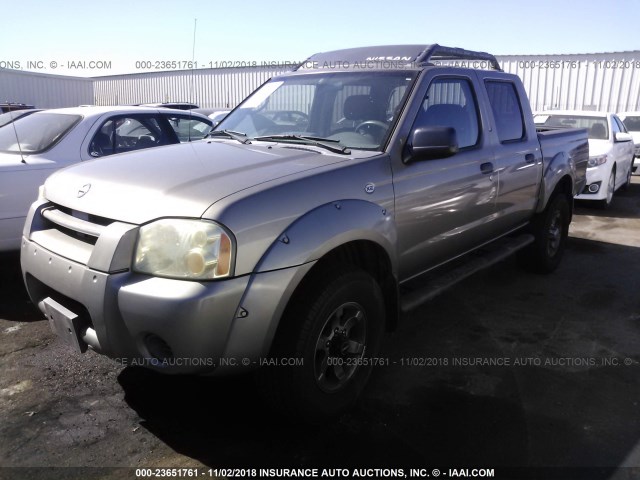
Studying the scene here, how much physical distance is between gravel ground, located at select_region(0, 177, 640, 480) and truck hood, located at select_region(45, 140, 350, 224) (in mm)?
1145

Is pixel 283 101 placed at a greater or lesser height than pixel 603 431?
greater

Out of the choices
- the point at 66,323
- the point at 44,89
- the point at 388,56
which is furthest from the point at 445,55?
the point at 44,89

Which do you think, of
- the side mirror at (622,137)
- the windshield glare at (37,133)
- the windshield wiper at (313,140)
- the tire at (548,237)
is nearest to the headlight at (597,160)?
the side mirror at (622,137)

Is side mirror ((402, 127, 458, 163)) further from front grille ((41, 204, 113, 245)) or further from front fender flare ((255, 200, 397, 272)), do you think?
front grille ((41, 204, 113, 245))

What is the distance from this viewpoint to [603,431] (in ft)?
9.34

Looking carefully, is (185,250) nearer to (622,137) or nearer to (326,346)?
(326,346)

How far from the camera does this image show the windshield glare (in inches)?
199

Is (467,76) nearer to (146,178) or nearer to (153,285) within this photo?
(146,178)

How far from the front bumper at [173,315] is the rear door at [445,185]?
42.3 inches

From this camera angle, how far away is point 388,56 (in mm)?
3994

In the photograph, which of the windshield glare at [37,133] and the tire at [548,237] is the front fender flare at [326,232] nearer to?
the tire at [548,237]

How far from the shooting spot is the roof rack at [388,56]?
3.88 metres

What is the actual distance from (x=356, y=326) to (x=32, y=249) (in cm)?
175

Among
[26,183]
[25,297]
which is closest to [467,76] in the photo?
[26,183]
